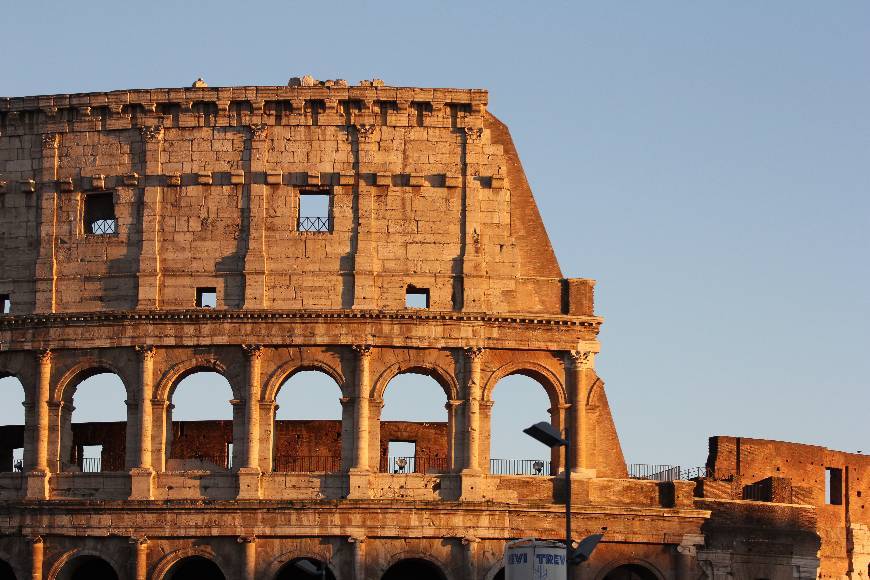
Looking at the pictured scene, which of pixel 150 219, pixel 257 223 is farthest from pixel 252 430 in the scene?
pixel 150 219

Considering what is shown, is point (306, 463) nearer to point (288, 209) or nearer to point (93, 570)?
point (93, 570)

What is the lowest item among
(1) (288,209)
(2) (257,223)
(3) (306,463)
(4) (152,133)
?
(3) (306,463)

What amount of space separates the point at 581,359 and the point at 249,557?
9.64 m

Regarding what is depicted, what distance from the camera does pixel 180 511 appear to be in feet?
158

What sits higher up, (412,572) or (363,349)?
(363,349)

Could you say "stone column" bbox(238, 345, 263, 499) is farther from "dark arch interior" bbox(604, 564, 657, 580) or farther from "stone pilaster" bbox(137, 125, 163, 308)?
"dark arch interior" bbox(604, 564, 657, 580)

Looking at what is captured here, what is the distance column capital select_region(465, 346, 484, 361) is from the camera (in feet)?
161

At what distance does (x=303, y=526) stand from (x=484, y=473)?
4672 millimetres

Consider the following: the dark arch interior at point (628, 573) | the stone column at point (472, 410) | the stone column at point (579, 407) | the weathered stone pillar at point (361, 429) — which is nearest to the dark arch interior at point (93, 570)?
the weathered stone pillar at point (361, 429)

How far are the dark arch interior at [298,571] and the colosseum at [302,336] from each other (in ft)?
0.73

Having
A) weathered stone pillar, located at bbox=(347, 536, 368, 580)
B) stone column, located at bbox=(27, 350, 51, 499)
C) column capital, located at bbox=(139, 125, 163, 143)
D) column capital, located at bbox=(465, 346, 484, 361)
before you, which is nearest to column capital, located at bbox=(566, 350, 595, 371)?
column capital, located at bbox=(465, 346, 484, 361)

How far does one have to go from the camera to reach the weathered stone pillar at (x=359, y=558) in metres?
47.5

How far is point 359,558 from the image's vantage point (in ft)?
156

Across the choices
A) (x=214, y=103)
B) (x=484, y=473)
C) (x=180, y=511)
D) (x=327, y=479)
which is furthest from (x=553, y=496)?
(x=214, y=103)
